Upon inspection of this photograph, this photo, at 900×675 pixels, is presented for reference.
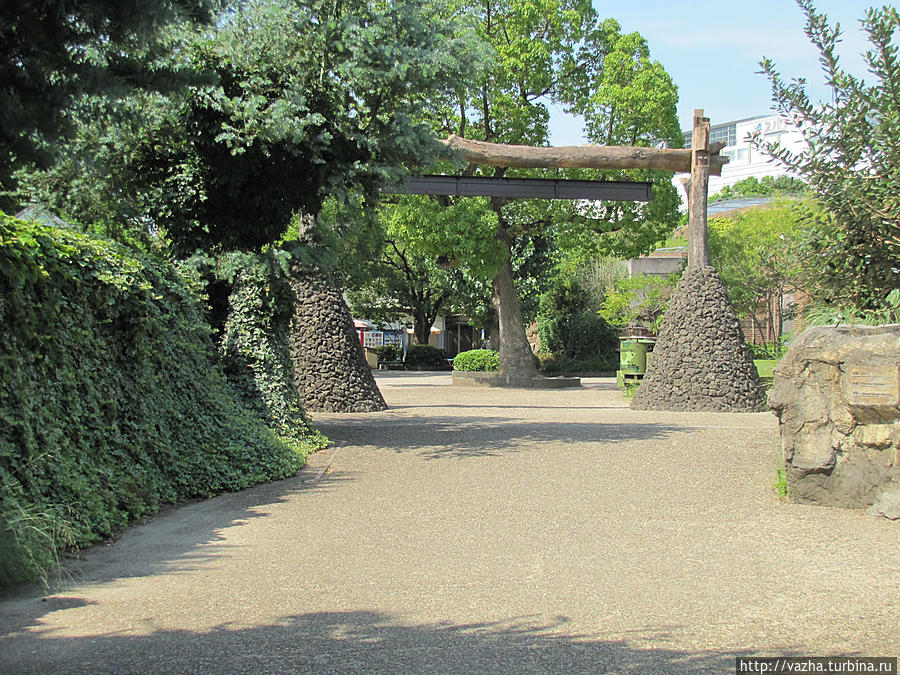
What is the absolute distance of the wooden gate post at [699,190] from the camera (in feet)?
53.5

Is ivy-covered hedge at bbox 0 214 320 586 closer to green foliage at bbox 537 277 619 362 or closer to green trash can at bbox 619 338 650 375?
green trash can at bbox 619 338 650 375

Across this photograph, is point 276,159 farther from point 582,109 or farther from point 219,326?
point 582,109

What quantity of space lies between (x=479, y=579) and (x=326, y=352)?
396 inches

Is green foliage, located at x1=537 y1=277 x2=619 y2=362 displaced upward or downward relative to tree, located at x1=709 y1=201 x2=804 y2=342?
downward

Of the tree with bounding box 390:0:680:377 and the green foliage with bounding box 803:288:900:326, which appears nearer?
the green foliage with bounding box 803:288:900:326

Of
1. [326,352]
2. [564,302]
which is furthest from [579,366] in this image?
[326,352]

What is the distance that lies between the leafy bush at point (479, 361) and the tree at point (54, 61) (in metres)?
24.7

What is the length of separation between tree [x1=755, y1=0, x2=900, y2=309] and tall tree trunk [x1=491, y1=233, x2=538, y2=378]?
17047 millimetres

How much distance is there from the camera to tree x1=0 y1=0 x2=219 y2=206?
3.21 meters

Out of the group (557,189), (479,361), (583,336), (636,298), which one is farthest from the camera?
(636,298)

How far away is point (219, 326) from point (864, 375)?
25.8 ft

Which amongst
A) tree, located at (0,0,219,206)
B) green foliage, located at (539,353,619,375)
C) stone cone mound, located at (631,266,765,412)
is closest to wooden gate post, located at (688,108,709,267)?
stone cone mound, located at (631,266,765,412)

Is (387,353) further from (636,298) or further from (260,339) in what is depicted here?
(260,339)

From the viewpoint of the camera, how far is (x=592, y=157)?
16.9m
